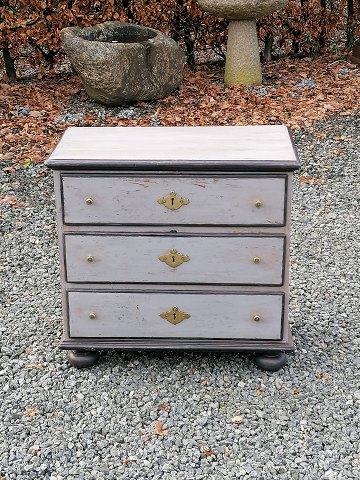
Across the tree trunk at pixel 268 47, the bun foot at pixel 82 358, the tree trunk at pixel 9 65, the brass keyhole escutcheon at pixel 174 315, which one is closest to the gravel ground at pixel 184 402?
the bun foot at pixel 82 358

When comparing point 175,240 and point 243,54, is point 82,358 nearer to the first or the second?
point 175,240

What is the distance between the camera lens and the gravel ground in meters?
2.86

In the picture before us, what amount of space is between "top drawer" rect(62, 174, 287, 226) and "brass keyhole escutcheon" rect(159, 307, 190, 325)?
1.33 feet

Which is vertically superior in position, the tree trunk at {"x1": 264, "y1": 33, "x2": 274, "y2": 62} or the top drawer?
the top drawer

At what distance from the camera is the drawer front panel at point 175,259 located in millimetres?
3170

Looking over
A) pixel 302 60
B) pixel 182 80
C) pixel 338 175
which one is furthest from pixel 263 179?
pixel 302 60

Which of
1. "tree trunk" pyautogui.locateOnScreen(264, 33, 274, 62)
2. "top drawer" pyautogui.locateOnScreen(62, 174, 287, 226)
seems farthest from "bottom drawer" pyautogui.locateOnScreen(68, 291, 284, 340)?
"tree trunk" pyautogui.locateOnScreen(264, 33, 274, 62)

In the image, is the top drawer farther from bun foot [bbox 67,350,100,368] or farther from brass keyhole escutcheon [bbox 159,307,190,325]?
bun foot [bbox 67,350,100,368]

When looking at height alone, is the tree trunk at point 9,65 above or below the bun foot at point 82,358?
above

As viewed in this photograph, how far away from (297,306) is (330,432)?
1.02 metres

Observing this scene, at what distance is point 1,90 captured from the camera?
→ 764cm

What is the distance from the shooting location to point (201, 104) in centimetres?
703

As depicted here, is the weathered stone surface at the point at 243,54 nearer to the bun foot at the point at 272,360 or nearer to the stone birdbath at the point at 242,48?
the stone birdbath at the point at 242,48

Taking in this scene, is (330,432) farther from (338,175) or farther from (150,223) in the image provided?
(338,175)
